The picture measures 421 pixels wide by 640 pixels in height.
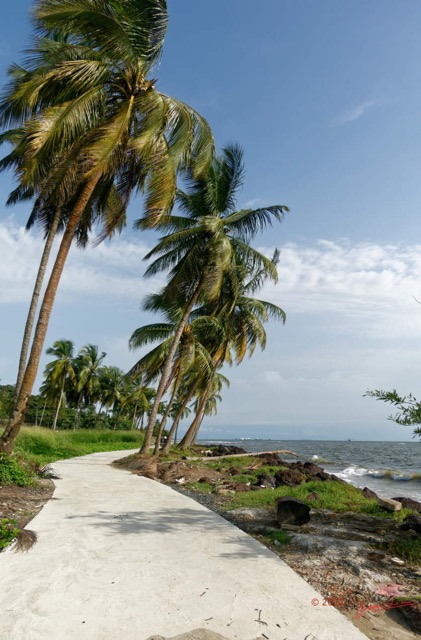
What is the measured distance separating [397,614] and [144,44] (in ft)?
36.9

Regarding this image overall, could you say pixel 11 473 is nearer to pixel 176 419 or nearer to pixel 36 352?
pixel 36 352

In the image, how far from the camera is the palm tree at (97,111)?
9.55m

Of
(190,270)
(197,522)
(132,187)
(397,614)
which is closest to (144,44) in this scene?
(132,187)

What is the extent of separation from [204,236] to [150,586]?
48.4 ft

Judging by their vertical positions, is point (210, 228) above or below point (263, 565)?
above

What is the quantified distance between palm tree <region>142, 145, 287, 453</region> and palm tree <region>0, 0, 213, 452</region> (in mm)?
5889

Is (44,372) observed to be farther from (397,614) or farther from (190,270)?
(397,614)

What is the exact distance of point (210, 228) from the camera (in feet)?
54.6

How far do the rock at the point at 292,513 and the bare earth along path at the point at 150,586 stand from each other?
35.4 inches

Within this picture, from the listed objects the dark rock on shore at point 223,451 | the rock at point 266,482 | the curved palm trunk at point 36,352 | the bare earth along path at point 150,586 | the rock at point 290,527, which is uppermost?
the curved palm trunk at point 36,352

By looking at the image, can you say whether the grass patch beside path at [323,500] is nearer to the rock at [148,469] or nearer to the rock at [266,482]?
the rock at [266,482]

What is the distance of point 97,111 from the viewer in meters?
10.6

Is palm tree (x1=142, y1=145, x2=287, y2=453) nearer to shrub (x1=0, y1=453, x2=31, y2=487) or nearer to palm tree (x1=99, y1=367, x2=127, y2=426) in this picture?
shrub (x1=0, y1=453, x2=31, y2=487)

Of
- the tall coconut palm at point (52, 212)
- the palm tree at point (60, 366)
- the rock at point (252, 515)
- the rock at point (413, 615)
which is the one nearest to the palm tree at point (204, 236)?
the tall coconut palm at point (52, 212)
